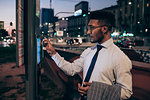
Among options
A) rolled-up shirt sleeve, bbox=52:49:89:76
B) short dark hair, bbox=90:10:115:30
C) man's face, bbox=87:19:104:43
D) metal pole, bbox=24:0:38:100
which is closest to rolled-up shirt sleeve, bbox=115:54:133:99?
man's face, bbox=87:19:104:43

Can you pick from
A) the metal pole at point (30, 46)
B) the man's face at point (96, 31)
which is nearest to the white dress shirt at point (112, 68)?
the man's face at point (96, 31)

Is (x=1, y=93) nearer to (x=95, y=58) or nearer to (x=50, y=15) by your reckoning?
(x=95, y=58)

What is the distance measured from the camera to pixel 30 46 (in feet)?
5.95

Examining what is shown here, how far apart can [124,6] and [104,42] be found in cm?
8101

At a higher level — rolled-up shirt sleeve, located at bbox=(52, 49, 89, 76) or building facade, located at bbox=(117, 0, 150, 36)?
building facade, located at bbox=(117, 0, 150, 36)

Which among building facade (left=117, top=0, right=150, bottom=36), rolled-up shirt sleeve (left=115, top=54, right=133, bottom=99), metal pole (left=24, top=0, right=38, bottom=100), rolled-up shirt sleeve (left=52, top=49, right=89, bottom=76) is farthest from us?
building facade (left=117, top=0, right=150, bottom=36)

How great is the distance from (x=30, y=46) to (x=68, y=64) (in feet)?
2.03

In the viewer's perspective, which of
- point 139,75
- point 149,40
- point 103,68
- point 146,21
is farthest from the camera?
point 146,21

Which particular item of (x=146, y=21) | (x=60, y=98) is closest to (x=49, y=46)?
(x=60, y=98)

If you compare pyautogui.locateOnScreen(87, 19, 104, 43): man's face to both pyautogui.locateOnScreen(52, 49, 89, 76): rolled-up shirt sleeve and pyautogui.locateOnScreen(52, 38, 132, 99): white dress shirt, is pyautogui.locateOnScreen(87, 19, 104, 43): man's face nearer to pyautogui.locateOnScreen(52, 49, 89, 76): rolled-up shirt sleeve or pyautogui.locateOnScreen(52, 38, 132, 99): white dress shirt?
pyautogui.locateOnScreen(52, 38, 132, 99): white dress shirt

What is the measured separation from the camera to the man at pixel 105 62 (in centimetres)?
158

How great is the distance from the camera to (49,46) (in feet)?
6.79

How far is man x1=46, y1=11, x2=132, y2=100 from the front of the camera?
1579 millimetres

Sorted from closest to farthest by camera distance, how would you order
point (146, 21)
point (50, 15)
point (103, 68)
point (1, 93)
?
point (103, 68) < point (1, 93) < point (146, 21) < point (50, 15)
